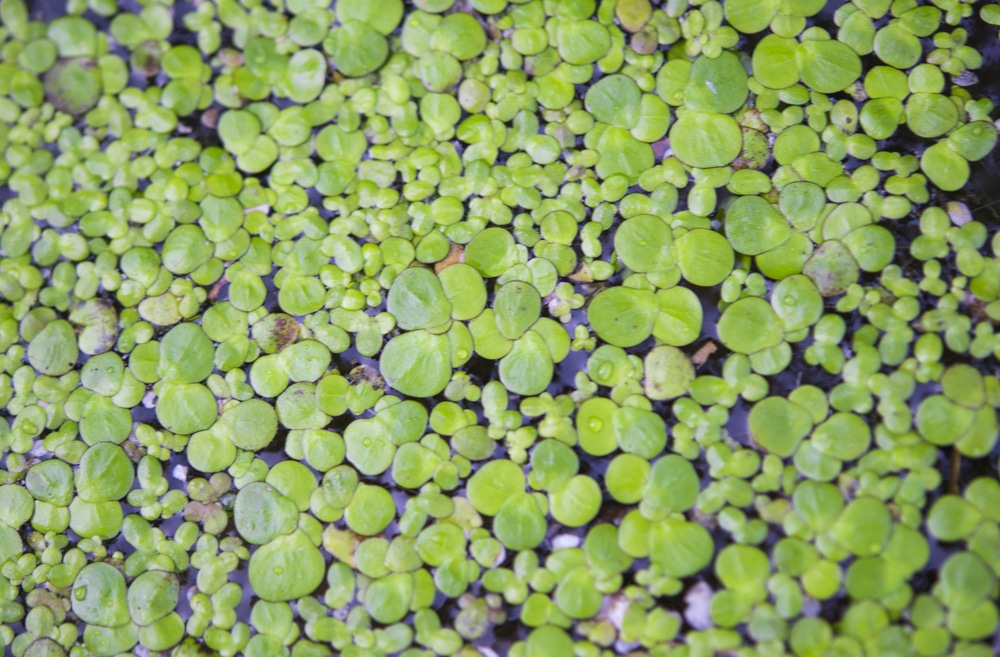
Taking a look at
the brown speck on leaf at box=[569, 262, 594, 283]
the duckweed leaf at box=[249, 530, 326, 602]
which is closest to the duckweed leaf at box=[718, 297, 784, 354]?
the brown speck on leaf at box=[569, 262, 594, 283]

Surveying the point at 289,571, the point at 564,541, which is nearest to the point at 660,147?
the point at 564,541

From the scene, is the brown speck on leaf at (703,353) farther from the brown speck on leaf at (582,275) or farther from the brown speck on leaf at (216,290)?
the brown speck on leaf at (216,290)

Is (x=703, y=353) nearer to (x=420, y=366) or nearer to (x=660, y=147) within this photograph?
(x=660, y=147)

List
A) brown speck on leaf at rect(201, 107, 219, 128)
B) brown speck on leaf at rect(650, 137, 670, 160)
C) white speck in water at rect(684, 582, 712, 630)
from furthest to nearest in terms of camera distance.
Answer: brown speck on leaf at rect(201, 107, 219, 128) → brown speck on leaf at rect(650, 137, 670, 160) → white speck in water at rect(684, 582, 712, 630)

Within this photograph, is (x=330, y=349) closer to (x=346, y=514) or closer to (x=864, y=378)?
(x=346, y=514)

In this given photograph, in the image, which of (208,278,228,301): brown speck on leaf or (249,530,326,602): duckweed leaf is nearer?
(249,530,326,602): duckweed leaf

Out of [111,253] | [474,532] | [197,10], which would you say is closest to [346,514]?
[474,532]

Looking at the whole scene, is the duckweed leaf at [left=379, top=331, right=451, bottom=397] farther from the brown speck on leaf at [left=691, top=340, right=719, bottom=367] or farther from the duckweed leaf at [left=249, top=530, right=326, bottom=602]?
the brown speck on leaf at [left=691, top=340, right=719, bottom=367]

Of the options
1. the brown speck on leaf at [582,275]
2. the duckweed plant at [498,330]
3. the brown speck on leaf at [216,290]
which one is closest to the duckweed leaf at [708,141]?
the duckweed plant at [498,330]
